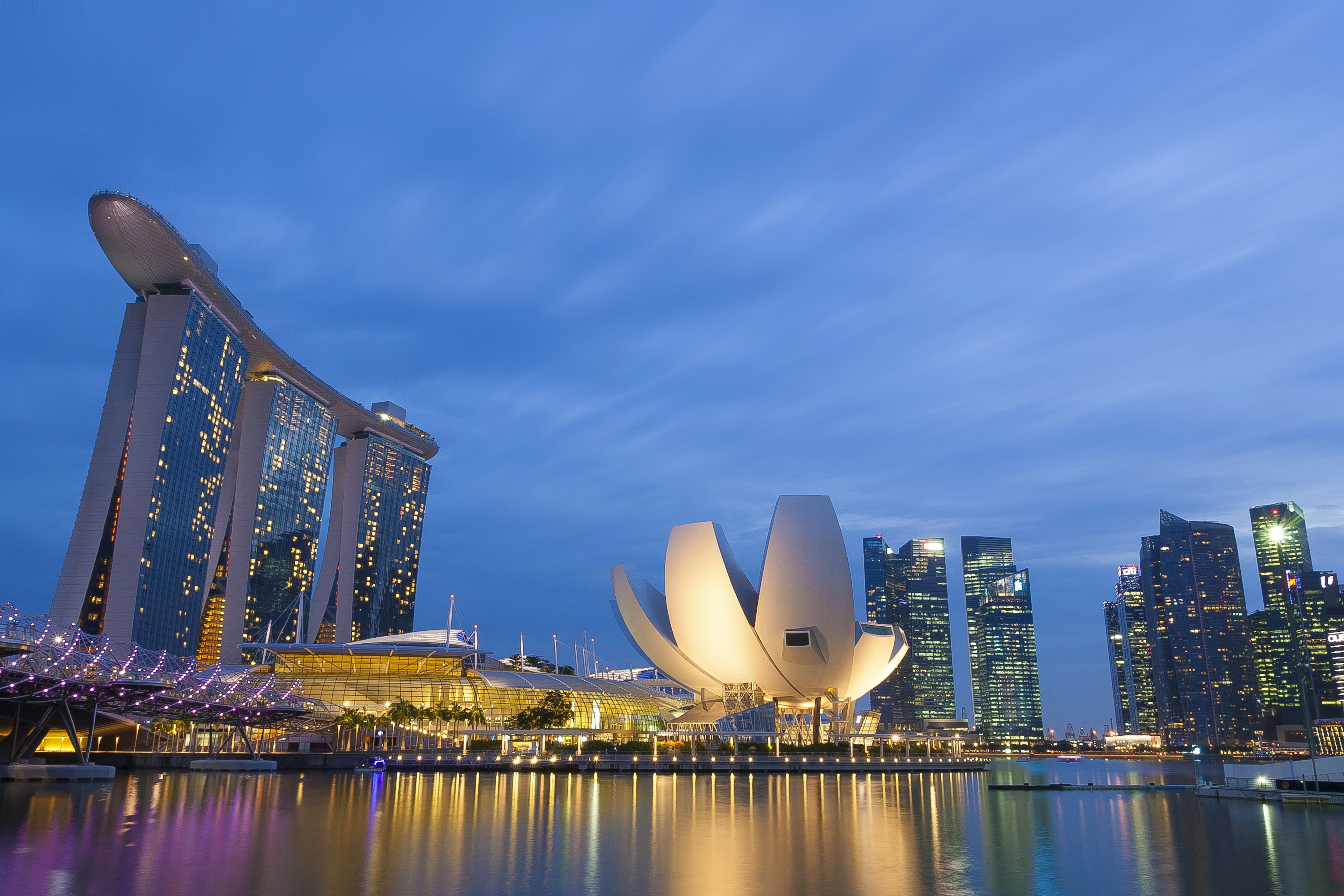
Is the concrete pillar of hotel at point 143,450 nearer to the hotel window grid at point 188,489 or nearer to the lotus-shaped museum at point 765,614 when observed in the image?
the hotel window grid at point 188,489

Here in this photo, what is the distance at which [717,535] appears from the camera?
53188mm

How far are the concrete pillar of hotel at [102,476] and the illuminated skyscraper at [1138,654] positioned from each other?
6230 inches

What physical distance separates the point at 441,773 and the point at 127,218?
46.1 m

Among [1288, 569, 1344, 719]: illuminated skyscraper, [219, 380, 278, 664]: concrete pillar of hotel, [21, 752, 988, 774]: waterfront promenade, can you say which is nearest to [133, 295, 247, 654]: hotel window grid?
[219, 380, 278, 664]: concrete pillar of hotel

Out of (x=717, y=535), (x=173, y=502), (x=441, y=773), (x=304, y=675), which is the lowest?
(x=441, y=773)

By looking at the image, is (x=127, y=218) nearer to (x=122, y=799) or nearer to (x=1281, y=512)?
(x=122, y=799)

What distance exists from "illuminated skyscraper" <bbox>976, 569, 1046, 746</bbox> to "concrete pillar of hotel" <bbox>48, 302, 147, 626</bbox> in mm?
160205

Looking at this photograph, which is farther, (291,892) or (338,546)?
(338,546)

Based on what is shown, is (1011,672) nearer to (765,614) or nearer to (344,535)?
(344,535)

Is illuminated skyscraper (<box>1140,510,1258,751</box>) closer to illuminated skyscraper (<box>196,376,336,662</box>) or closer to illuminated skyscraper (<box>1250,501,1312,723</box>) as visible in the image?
illuminated skyscraper (<box>1250,501,1312,723</box>)

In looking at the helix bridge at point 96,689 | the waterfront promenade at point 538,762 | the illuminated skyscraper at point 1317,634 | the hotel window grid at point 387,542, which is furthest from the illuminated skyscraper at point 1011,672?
the helix bridge at point 96,689

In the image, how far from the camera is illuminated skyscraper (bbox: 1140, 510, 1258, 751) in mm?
142375

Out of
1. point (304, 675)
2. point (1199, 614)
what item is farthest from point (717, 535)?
point (1199, 614)

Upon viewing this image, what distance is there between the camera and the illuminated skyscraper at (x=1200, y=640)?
142m
